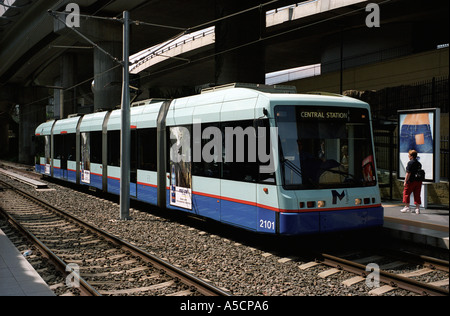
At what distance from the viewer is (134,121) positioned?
48.6 feet

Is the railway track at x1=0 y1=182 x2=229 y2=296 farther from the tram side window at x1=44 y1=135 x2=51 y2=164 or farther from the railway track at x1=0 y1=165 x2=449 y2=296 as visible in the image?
the tram side window at x1=44 y1=135 x2=51 y2=164

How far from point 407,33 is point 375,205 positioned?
89.0ft

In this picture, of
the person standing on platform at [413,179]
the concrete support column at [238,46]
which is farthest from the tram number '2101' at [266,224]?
the concrete support column at [238,46]

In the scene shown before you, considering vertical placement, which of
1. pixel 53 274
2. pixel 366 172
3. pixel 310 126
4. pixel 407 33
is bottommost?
pixel 53 274

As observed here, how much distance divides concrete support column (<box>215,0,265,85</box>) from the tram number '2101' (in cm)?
1777

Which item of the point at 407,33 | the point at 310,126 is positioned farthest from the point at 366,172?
the point at 407,33

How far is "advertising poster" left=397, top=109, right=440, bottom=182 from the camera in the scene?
12.0 metres

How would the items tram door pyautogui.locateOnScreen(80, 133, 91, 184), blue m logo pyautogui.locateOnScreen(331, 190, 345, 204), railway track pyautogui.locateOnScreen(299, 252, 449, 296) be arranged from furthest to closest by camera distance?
tram door pyautogui.locateOnScreen(80, 133, 91, 184), blue m logo pyautogui.locateOnScreen(331, 190, 345, 204), railway track pyautogui.locateOnScreen(299, 252, 449, 296)

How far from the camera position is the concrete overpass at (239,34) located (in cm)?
2612

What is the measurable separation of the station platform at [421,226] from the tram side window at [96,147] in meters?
10.8

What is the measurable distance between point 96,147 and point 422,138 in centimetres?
1192

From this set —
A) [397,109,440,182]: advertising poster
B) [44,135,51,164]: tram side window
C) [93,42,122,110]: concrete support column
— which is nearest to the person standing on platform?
[397,109,440,182]: advertising poster

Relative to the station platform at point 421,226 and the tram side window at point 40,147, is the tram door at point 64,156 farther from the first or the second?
the station platform at point 421,226

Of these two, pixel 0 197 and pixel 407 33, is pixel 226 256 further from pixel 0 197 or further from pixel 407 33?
pixel 407 33
